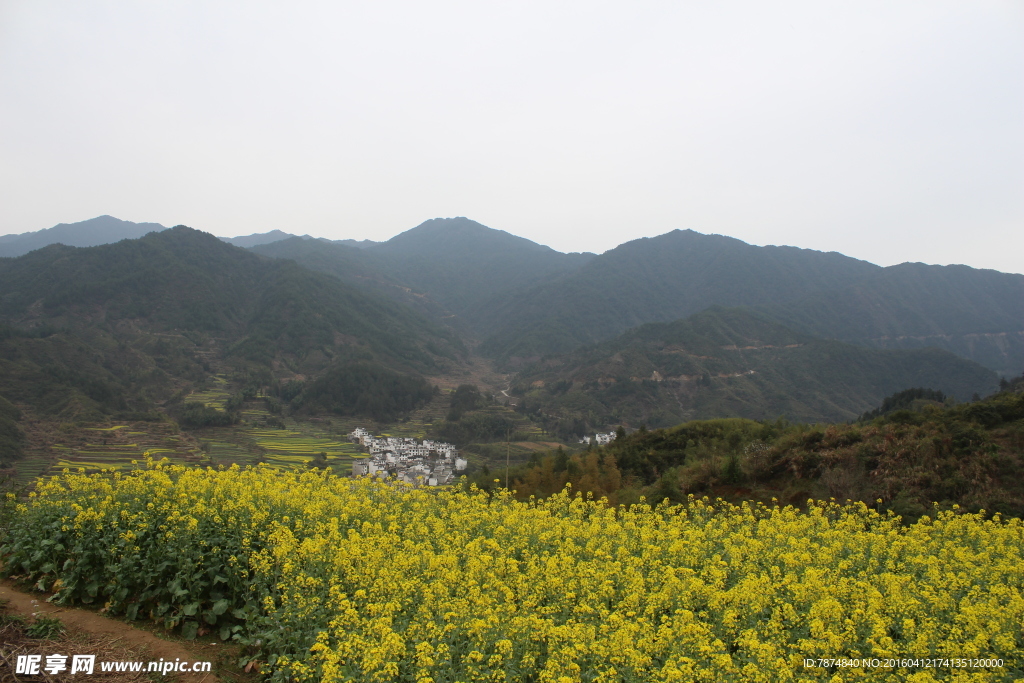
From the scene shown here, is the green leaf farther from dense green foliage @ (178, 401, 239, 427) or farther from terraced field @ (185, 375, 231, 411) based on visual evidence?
terraced field @ (185, 375, 231, 411)

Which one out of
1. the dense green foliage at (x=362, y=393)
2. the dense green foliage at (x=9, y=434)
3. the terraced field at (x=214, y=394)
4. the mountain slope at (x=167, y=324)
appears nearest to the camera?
the dense green foliage at (x=9, y=434)

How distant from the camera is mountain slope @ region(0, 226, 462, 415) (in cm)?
6475

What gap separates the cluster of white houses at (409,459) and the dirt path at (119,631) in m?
37.6

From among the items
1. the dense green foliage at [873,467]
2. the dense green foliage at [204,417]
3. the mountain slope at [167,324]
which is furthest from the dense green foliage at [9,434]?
the dense green foliage at [873,467]

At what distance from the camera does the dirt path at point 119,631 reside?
618 cm

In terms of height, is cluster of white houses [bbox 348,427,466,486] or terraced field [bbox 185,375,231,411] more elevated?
terraced field [bbox 185,375,231,411]

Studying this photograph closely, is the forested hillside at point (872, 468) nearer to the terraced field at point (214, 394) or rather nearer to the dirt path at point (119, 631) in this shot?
the dirt path at point (119, 631)

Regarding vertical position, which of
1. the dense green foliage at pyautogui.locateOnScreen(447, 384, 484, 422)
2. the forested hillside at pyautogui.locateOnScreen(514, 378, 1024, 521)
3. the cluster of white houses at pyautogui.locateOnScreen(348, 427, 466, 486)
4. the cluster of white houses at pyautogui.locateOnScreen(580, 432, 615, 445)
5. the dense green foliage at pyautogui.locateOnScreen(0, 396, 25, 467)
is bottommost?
the cluster of white houses at pyautogui.locateOnScreen(580, 432, 615, 445)

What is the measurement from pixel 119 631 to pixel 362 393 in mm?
88566

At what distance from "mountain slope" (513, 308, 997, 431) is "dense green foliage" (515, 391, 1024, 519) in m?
66.5

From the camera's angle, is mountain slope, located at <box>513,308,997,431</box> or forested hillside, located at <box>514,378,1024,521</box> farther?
mountain slope, located at <box>513,308,997,431</box>

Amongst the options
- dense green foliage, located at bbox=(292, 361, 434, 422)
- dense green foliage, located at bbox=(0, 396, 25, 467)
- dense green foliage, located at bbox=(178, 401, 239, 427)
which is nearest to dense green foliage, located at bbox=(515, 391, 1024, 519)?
dense green foliage, located at bbox=(0, 396, 25, 467)

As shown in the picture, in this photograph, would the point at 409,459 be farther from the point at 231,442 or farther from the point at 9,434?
the point at 9,434

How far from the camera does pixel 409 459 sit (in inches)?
2355
